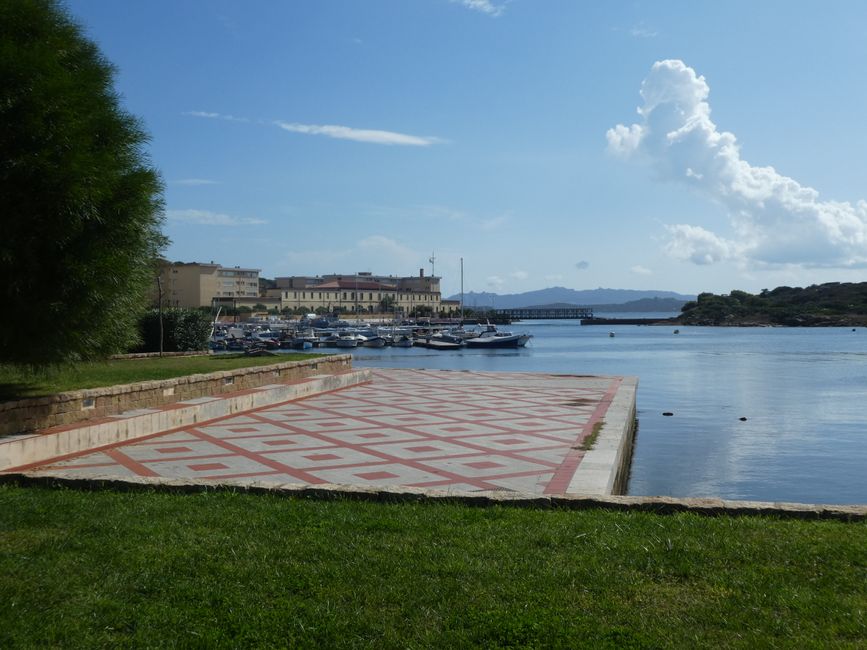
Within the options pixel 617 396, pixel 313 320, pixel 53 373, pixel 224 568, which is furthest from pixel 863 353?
pixel 313 320

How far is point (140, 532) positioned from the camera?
4824 mm

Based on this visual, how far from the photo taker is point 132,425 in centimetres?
970

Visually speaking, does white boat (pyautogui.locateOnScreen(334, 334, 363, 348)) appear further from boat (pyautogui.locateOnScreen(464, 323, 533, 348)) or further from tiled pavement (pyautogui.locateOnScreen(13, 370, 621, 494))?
tiled pavement (pyautogui.locateOnScreen(13, 370, 621, 494))

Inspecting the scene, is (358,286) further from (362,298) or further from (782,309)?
A: (782,309)

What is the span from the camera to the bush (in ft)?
76.5

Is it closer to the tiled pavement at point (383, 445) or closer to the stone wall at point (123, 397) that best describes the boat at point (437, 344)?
the stone wall at point (123, 397)

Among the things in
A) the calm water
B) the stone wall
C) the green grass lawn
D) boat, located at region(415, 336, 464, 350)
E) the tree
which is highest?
the tree

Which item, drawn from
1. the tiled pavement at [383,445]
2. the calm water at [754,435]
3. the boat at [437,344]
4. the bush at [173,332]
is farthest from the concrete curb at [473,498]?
the boat at [437,344]

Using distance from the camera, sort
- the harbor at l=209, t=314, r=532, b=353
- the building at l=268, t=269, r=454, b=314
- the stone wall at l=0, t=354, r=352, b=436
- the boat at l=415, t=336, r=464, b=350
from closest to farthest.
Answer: the stone wall at l=0, t=354, r=352, b=436 → the harbor at l=209, t=314, r=532, b=353 → the boat at l=415, t=336, r=464, b=350 → the building at l=268, t=269, r=454, b=314

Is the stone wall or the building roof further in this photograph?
the building roof

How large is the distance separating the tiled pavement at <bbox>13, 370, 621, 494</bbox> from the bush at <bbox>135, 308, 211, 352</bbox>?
9759 mm

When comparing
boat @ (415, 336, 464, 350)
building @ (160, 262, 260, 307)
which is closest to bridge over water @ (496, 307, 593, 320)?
building @ (160, 262, 260, 307)

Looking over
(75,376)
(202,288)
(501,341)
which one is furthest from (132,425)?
(202,288)

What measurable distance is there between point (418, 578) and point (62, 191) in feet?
18.7
